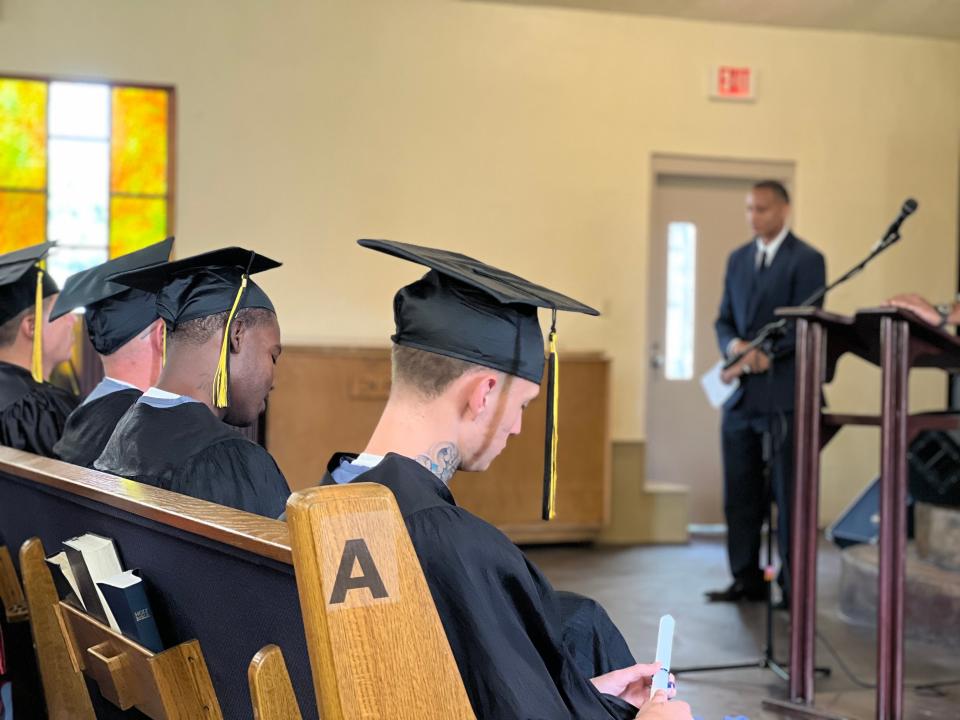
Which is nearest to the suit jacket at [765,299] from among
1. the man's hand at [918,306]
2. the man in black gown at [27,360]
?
the man's hand at [918,306]

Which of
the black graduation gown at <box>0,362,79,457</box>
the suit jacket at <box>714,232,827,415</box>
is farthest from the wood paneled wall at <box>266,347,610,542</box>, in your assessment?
the black graduation gown at <box>0,362,79,457</box>

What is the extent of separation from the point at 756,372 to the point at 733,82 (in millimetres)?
2838

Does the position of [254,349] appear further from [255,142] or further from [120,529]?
[255,142]

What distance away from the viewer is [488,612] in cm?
116

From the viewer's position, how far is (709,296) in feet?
24.3

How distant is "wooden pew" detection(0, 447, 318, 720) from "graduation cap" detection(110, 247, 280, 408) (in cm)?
49

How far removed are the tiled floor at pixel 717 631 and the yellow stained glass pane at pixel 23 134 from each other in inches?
138

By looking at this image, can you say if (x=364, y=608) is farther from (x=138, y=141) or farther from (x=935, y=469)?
(x=138, y=141)

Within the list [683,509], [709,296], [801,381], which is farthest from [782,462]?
[709,296]

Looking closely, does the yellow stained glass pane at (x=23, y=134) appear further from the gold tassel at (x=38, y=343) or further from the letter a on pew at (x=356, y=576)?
the letter a on pew at (x=356, y=576)

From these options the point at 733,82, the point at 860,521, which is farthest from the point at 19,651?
the point at 733,82

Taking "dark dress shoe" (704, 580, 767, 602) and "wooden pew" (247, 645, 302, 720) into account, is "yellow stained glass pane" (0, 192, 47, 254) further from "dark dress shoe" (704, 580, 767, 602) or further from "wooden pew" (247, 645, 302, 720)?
"wooden pew" (247, 645, 302, 720)

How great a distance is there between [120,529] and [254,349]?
0.81m

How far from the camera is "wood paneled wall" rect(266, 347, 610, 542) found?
19.6 ft
